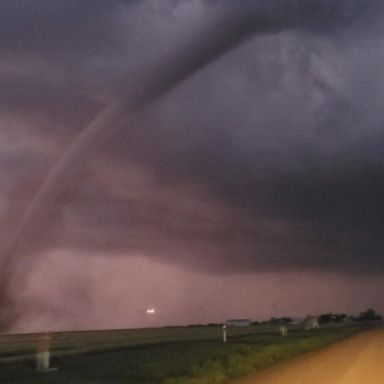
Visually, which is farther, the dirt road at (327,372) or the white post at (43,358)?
the white post at (43,358)

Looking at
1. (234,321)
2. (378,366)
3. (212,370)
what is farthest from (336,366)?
(234,321)

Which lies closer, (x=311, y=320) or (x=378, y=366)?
(x=378, y=366)

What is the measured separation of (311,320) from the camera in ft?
364

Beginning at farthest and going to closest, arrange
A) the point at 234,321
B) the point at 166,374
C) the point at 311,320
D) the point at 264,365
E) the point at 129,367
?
1. the point at 234,321
2. the point at 311,320
3. the point at 264,365
4. the point at 129,367
5. the point at 166,374

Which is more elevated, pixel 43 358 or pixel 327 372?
pixel 43 358

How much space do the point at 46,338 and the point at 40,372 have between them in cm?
337

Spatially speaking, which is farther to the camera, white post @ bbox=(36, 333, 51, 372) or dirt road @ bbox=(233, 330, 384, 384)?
white post @ bbox=(36, 333, 51, 372)

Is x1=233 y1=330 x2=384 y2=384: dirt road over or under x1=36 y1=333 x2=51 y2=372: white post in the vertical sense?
under

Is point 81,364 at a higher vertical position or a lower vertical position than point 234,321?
lower

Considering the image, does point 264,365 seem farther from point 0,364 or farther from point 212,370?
point 0,364

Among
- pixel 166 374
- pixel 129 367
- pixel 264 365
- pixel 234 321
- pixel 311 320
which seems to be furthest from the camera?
pixel 234 321

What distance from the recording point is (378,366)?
3356cm

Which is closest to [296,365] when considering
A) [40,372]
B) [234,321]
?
[40,372]

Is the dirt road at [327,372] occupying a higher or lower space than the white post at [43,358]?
lower
